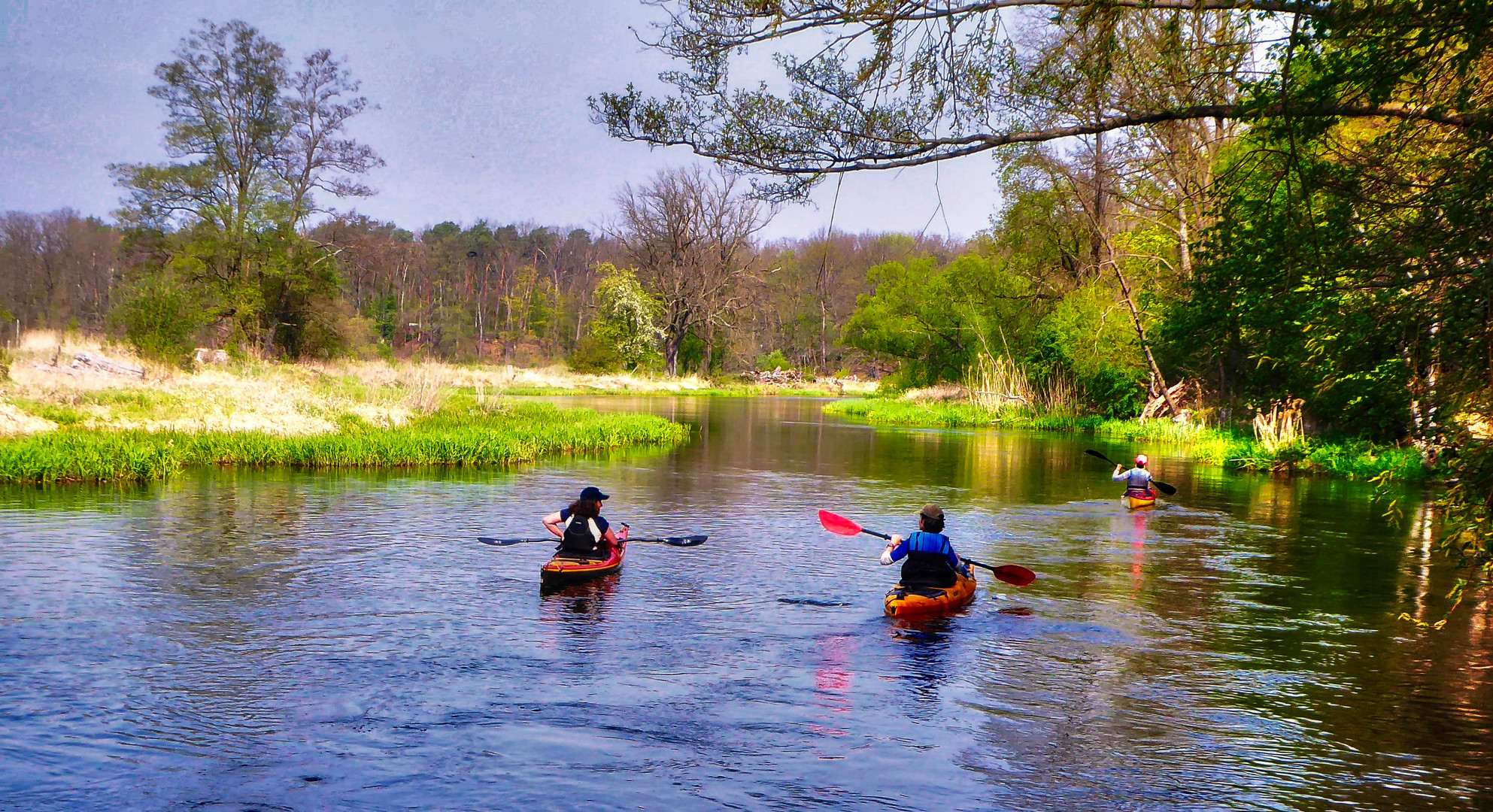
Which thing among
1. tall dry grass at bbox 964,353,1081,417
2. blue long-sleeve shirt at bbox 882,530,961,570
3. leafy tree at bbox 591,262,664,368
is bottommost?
blue long-sleeve shirt at bbox 882,530,961,570

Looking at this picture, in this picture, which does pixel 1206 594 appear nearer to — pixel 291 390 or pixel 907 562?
pixel 907 562

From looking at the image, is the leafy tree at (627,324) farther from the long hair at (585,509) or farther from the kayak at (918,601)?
the kayak at (918,601)

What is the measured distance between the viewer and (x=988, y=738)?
7.60 meters

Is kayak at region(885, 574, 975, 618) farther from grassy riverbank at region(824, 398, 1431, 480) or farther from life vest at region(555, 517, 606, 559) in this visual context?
grassy riverbank at region(824, 398, 1431, 480)

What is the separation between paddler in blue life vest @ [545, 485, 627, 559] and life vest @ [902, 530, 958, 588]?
12.0ft

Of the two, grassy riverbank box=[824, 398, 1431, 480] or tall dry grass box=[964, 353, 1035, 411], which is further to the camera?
tall dry grass box=[964, 353, 1035, 411]

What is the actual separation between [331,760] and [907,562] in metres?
6.27

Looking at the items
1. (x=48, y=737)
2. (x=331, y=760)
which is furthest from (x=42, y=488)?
(x=331, y=760)

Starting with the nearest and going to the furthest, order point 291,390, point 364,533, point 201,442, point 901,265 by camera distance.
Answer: point 364,533 < point 201,442 < point 291,390 < point 901,265

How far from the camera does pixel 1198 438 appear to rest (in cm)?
3450

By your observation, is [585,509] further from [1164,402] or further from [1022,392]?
[1022,392]

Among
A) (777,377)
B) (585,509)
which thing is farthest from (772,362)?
(585,509)

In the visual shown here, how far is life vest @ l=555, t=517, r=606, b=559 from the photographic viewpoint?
40.6 feet

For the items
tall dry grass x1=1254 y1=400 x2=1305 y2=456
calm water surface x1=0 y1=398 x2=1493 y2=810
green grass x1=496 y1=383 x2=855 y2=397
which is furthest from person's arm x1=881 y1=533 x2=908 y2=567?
green grass x1=496 y1=383 x2=855 y2=397
